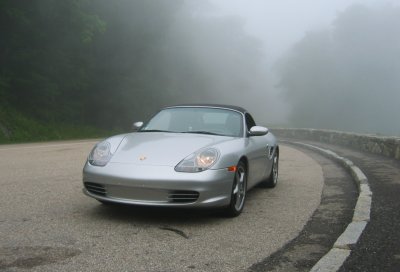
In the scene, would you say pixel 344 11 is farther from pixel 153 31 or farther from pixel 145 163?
pixel 145 163

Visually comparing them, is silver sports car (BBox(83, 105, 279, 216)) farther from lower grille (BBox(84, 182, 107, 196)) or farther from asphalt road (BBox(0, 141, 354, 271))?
asphalt road (BBox(0, 141, 354, 271))

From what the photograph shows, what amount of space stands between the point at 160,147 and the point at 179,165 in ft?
1.56

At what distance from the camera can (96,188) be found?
5.61m

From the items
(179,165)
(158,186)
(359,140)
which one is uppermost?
(179,165)

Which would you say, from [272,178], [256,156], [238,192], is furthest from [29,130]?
[238,192]

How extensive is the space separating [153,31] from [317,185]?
3041 cm

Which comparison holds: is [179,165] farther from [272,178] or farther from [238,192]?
[272,178]

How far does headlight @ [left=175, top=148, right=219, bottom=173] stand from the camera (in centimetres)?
543

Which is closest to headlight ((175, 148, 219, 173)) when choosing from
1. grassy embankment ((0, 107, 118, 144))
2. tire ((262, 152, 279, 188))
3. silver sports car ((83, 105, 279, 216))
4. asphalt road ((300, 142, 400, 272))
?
silver sports car ((83, 105, 279, 216))

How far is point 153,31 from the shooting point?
123 feet

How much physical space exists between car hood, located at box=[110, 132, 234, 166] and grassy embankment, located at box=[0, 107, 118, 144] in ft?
52.5

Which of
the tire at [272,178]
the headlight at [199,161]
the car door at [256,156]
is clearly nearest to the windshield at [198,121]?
the car door at [256,156]

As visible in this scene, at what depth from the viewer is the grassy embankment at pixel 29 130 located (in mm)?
22562

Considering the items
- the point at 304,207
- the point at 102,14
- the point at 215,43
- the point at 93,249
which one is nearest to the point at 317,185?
the point at 304,207
